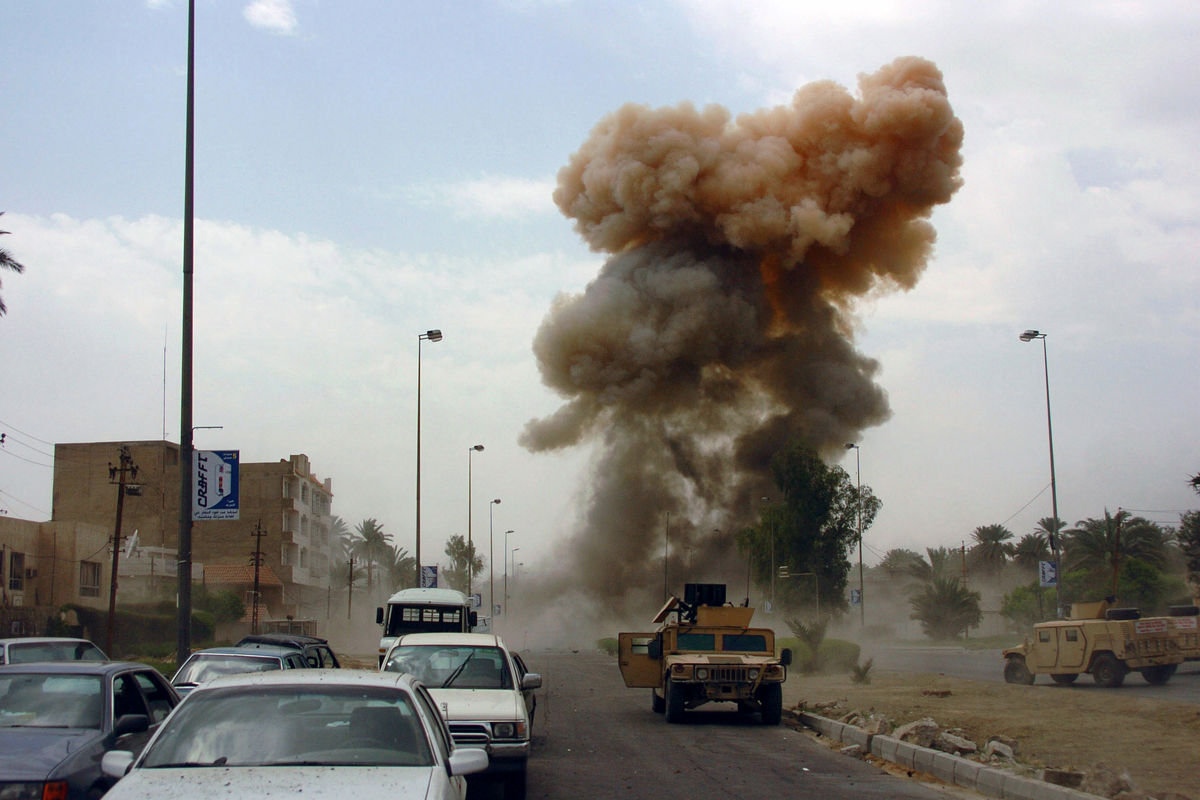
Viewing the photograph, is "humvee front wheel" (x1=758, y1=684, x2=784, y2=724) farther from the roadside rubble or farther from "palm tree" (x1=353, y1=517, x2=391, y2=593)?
"palm tree" (x1=353, y1=517, x2=391, y2=593)

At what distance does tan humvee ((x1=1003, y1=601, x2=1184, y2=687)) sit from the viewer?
21406 millimetres

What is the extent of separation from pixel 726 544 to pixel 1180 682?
33346 mm

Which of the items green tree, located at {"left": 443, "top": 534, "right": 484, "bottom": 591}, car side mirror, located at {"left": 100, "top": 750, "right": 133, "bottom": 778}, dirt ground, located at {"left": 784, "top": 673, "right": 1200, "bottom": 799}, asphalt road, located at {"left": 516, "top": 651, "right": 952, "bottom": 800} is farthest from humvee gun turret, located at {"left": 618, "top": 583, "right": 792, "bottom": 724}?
green tree, located at {"left": 443, "top": 534, "right": 484, "bottom": 591}

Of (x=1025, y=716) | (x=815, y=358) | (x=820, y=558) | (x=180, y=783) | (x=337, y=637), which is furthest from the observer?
(x=337, y=637)

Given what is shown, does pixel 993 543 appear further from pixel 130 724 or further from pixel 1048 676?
pixel 130 724

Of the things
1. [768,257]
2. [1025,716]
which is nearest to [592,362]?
[768,257]

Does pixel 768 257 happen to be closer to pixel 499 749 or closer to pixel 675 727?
pixel 675 727

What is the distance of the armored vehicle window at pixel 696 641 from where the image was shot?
1731 centimetres

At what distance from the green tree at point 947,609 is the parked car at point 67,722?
54.4 metres

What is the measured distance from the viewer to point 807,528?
52.1 metres

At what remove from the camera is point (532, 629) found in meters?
62.6

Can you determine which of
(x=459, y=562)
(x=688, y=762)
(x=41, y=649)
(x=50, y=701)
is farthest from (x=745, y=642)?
(x=459, y=562)

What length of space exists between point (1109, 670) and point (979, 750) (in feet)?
38.7

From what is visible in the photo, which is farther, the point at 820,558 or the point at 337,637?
the point at 337,637
